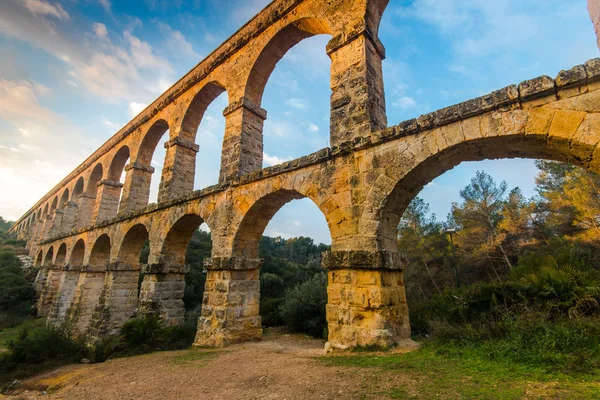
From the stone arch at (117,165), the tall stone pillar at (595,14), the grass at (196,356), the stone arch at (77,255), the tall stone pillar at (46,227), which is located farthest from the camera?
the tall stone pillar at (46,227)

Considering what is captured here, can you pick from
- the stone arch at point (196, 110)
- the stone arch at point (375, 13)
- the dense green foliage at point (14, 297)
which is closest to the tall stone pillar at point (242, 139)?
the stone arch at point (196, 110)

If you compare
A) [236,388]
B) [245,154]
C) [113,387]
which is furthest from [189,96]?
[236,388]

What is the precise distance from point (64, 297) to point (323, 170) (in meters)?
13.1

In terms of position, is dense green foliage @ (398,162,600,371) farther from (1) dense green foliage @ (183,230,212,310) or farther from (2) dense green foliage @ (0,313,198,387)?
(1) dense green foliage @ (183,230,212,310)

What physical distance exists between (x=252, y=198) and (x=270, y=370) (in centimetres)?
316

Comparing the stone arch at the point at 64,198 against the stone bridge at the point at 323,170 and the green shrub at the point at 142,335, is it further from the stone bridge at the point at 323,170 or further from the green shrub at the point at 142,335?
the green shrub at the point at 142,335

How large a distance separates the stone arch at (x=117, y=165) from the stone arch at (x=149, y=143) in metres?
2.28

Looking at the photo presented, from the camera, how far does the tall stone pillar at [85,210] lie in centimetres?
1499

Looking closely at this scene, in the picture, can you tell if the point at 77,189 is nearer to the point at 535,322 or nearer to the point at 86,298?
the point at 86,298

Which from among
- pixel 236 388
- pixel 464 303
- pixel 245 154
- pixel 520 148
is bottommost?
pixel 236 388

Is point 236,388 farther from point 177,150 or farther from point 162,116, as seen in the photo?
point 162,116

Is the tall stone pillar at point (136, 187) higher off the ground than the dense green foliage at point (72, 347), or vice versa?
the tall stone pillar at point (136, 187)

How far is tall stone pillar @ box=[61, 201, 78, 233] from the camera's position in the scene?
17266mm

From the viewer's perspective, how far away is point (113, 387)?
3.84m
